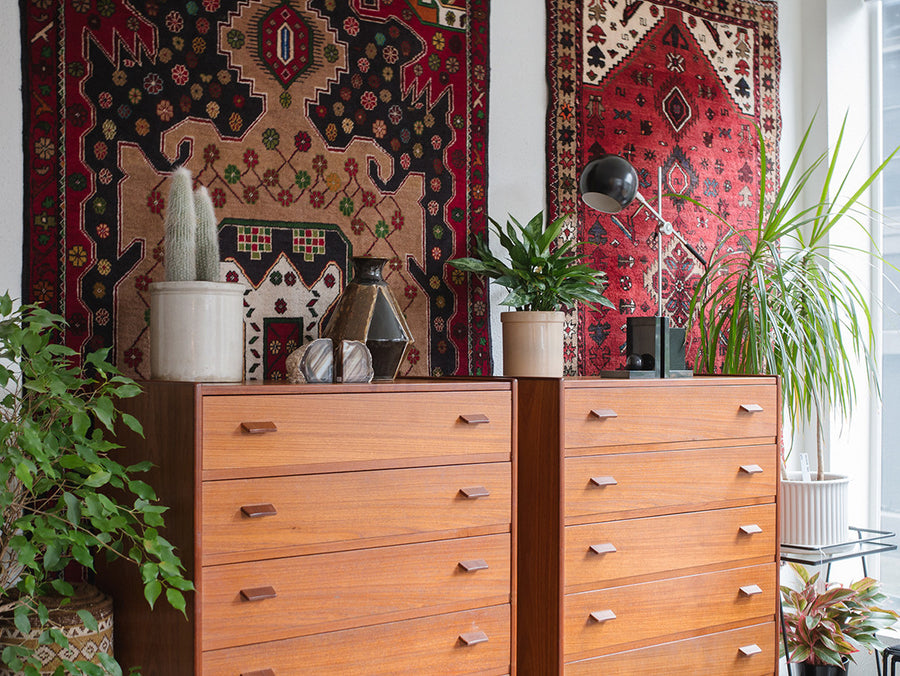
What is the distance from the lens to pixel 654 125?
127 inches

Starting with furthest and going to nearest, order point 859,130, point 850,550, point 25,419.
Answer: point 859,130
point 850,550
point 25,419

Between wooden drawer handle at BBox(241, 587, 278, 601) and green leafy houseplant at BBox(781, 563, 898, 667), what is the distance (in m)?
1.98

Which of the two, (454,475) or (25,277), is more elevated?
(25,277)

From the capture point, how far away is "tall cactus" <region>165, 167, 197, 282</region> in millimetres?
2074

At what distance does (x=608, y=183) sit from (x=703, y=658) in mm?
1410

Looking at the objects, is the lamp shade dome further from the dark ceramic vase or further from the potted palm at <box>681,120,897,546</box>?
the dark ceramic vase

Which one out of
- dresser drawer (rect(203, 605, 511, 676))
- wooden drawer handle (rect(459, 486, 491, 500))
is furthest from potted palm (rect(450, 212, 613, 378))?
dresser drawer (rect(203, 605, 511, 676))

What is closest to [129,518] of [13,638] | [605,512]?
[13,638]

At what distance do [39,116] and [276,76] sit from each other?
635 mm

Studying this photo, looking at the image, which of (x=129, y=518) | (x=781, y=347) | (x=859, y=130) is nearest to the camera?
(x=129, y=518)

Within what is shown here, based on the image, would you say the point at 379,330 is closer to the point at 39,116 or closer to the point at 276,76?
the point at 276,76

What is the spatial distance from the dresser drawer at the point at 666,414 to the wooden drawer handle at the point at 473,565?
1.25ft

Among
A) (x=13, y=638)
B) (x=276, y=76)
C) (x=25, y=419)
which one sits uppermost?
(x=276, y=76)

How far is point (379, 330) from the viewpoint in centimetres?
231
